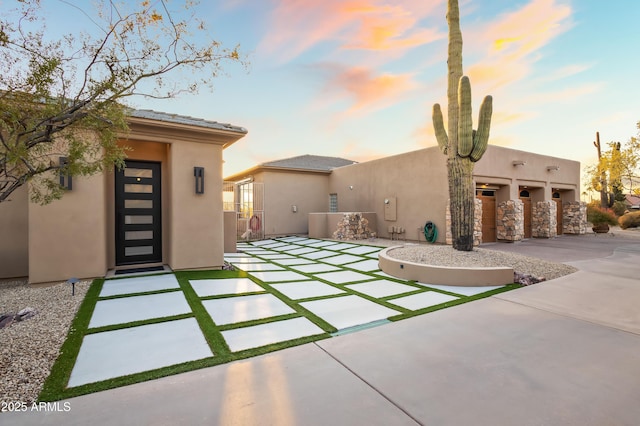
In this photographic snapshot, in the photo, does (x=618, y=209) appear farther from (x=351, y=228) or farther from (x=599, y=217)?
(x=351, y=228)

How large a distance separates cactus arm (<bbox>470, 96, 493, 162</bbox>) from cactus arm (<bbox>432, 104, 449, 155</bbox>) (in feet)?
2.59

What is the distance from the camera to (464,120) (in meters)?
7.32

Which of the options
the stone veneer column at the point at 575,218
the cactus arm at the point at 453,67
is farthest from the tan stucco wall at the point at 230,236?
the stone veneer column at the point at 575,218

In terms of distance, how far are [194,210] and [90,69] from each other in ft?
13.3

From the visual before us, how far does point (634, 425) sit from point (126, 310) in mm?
5547

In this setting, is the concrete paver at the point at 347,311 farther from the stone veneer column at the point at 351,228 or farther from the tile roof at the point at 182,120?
the stone veneer column at the point at 351,228

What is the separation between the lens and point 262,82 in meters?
9.00

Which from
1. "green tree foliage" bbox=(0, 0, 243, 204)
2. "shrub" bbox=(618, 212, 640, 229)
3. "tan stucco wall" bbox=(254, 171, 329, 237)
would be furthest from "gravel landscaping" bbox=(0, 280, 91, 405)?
"shrub" bbox=(618, 212, 640, 229)

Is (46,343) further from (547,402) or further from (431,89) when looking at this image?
(431,89)

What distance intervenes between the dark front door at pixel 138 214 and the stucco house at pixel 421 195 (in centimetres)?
899

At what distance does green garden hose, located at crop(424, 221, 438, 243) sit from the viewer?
12.1 meters

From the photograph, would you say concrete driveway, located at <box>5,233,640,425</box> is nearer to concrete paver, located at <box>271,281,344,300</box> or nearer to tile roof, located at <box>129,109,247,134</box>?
concrete paver, located at <box>271,281,344,300</box>

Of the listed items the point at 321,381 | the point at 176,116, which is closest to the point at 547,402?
the point at 321,381

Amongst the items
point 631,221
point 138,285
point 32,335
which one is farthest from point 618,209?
point 32,335
